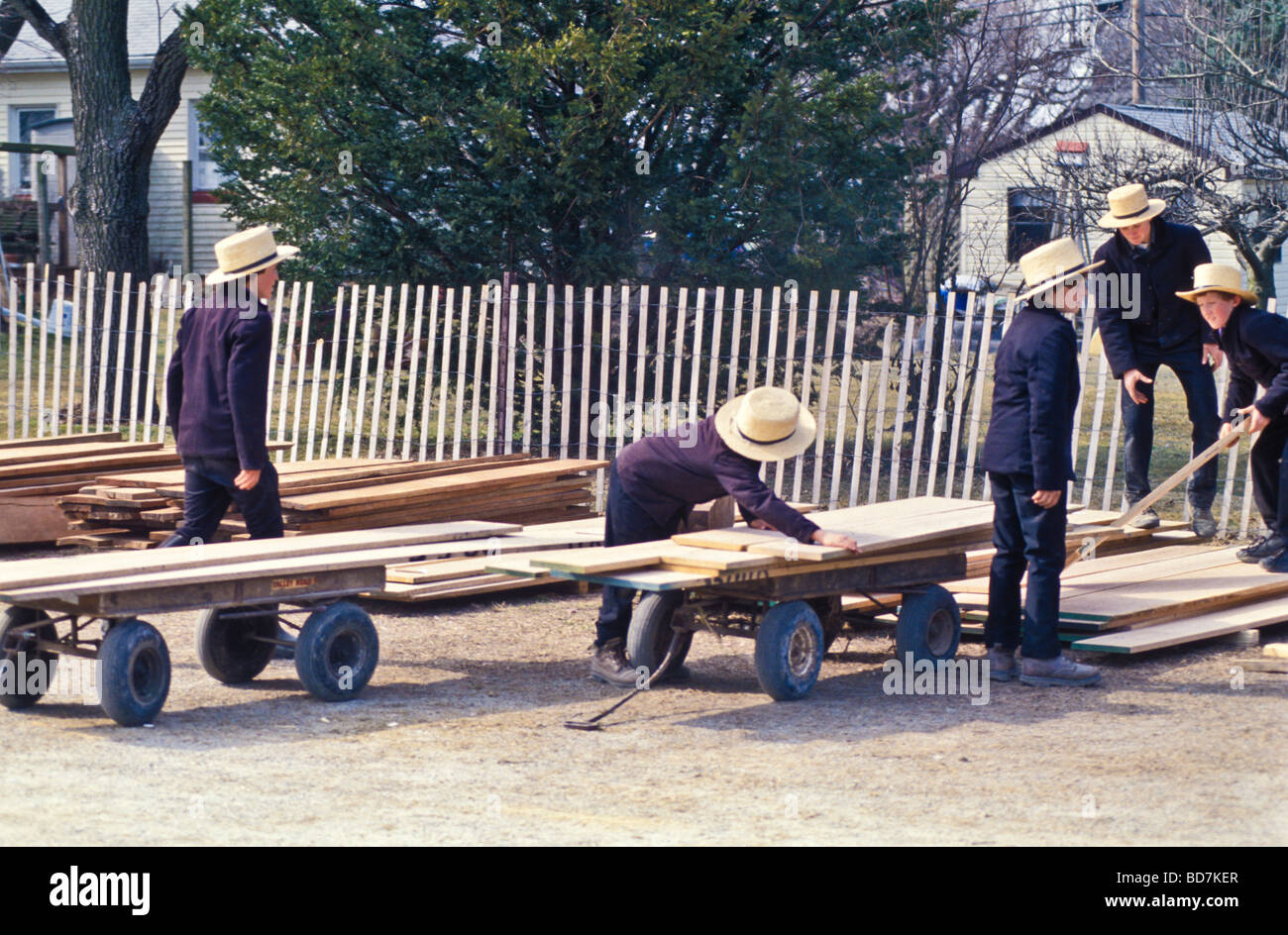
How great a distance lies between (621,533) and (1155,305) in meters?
3.93

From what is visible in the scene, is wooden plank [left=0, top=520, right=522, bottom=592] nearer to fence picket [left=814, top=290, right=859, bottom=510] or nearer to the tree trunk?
fence picket [left=814, top=290, right=859, bottom=510]

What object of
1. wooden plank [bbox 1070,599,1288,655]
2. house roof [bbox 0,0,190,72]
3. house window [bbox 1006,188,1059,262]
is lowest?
wooden plank [bbox 1070,599,1288,655]

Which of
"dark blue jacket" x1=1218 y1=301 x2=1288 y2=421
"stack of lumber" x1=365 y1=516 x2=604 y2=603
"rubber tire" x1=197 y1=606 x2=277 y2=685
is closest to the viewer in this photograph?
"rubber tire" x1=197 y1=606 x2=277 y2=685

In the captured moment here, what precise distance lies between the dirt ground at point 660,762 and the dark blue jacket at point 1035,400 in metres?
1.15

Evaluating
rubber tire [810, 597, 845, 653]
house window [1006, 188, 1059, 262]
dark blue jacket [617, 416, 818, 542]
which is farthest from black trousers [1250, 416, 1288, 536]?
house window [1006, 188, 1059, 262]

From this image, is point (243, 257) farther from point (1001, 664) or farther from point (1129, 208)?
point (1129, 208)

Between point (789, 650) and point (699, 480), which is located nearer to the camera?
point (789, 650)

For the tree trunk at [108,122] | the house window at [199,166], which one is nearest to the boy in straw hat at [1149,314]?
the tree trunk at [108,122]

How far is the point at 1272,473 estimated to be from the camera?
927cm

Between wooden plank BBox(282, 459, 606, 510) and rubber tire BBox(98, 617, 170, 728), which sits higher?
wooden plank BBox(282, 459, 606, 510)

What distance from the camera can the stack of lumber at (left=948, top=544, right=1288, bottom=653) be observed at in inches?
320

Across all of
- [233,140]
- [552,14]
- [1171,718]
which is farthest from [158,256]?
[1171,718]

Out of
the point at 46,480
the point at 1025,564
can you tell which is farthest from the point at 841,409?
the point at 46,480

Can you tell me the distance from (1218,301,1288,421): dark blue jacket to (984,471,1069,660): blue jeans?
6.43 feet
